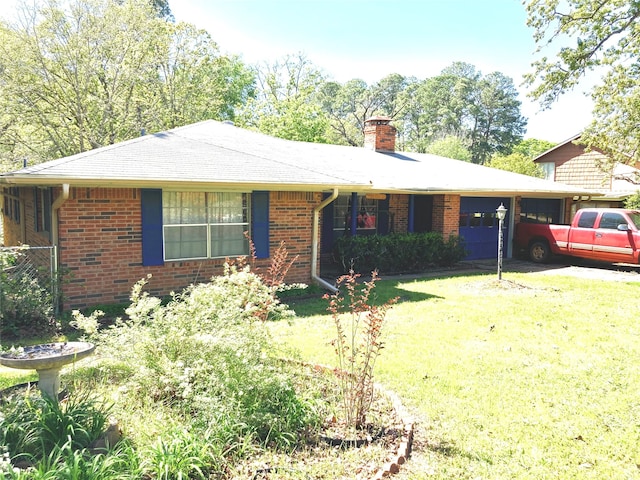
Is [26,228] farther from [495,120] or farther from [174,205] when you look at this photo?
[495,120]

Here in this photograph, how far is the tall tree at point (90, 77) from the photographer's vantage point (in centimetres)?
2069

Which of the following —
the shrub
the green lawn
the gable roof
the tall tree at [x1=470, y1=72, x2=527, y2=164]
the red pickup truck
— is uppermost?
the tall tree at [x1=470, y1=72, x2=527, y2=164]

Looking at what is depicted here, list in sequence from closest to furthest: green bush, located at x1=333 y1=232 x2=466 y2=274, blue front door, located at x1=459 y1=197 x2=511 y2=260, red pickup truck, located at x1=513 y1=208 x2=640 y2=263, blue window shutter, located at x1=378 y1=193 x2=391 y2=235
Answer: green bush, located at x1=333 y1=232 x2=466 y2=274
red pickup truck, located at x1=513 y1=208 x2=640 y2=263
blue window shutter, located at x1=378 y1=193 x2=391 y2=235
blue front door, located at x1=459 y1=197 x2=511 y2=260

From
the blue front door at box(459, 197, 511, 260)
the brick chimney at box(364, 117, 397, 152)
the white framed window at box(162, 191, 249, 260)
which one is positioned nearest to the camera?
the white framed window at box(162, 191, 249, 260)

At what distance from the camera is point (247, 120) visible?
1438 inches

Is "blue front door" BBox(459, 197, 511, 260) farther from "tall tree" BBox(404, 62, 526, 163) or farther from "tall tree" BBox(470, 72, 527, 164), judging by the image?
"tall tree" BBox(470, 72, 527, 164)

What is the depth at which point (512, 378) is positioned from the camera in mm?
5375

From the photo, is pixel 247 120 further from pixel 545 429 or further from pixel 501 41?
pixel 545 429

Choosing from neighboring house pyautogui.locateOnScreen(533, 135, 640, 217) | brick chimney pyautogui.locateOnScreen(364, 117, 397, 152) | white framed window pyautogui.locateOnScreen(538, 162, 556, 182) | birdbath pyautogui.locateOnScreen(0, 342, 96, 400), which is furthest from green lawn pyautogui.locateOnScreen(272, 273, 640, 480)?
white framed window pyautogui.locateOnScreen(538, 162, 556, 182)

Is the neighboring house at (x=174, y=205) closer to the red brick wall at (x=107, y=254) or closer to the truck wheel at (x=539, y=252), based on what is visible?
the red brick wall at (x=107, y=254)

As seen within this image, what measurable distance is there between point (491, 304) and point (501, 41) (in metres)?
9.77

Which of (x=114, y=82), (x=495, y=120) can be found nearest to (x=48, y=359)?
(x=114, y=82)

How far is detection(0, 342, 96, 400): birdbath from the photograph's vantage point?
137 inches

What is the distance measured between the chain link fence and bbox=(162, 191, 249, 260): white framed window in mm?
2029
